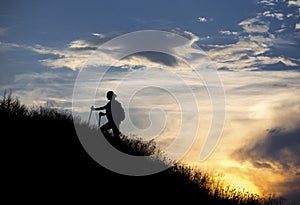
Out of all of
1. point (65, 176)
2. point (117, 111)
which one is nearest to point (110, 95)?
point (117, 111)

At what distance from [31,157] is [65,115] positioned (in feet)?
18.6

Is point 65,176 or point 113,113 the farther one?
point 113,113

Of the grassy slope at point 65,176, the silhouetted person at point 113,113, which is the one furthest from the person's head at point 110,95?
the grassy slope at point 65,176

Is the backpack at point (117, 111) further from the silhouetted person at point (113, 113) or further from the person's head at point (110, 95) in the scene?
the person's head at point (110, 95)

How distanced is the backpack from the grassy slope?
1.56 meters

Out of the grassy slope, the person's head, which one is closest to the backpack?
the person's head

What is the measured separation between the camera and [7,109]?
12.4 meters

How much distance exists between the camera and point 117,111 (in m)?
13.3

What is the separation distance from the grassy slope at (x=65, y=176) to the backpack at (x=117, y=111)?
1.56 meters

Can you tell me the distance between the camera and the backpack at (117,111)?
43.2ft

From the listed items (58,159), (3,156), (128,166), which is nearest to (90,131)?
(128,166)

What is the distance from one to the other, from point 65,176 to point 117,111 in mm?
4557

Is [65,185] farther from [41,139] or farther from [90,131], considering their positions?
[90,131]

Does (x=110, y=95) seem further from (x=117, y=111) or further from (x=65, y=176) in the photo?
(x=65, y=176)
